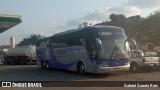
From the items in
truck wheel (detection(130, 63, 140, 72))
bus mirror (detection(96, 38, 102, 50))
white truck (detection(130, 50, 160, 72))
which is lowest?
truck wheel (detection(130, 63, 140, 72))

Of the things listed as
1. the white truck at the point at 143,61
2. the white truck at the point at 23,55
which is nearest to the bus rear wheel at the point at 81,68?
the white truck at the point at 143,61

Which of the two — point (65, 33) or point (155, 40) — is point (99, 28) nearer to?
point (65, 33)

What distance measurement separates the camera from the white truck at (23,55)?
43487mm

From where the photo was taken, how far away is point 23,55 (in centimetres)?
4419

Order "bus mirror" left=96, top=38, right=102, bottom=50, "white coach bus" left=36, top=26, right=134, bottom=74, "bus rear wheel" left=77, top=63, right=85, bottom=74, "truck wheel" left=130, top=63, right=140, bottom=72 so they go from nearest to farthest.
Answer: "bus mirror" left=96, top=38, right=102, bottom=50, "white coach bus" left=36, top=26, right=134, bottom=74, "bus rear wheel" left=77, top=63, right=85, bottom=74, "truck wheel" left=130, top=63, right=140, bottom=72

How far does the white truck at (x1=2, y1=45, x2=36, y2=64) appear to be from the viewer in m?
43.5

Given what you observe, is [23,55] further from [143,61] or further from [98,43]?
[98,43]

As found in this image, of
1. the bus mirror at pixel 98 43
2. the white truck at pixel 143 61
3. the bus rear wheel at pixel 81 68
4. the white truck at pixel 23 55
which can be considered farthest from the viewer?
the white truck at pixel 23 55

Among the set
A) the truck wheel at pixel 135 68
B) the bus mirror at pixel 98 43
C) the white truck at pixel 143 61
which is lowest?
the truck wheel at pixel 135 68

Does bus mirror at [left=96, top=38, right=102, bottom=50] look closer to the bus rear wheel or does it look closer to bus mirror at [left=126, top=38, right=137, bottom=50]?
bus mirror at [left=126, top=38, right=137, bottom=50]

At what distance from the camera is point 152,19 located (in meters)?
59.5

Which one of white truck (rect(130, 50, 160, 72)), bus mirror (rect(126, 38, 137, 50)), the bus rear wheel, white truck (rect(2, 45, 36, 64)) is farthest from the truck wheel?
white truck (rect(2, 45, 36, 64))

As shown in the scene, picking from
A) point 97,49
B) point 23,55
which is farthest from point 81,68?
point 23,55

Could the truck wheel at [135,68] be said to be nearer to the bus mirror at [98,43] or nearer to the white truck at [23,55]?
the bus mirror at [98,43]
